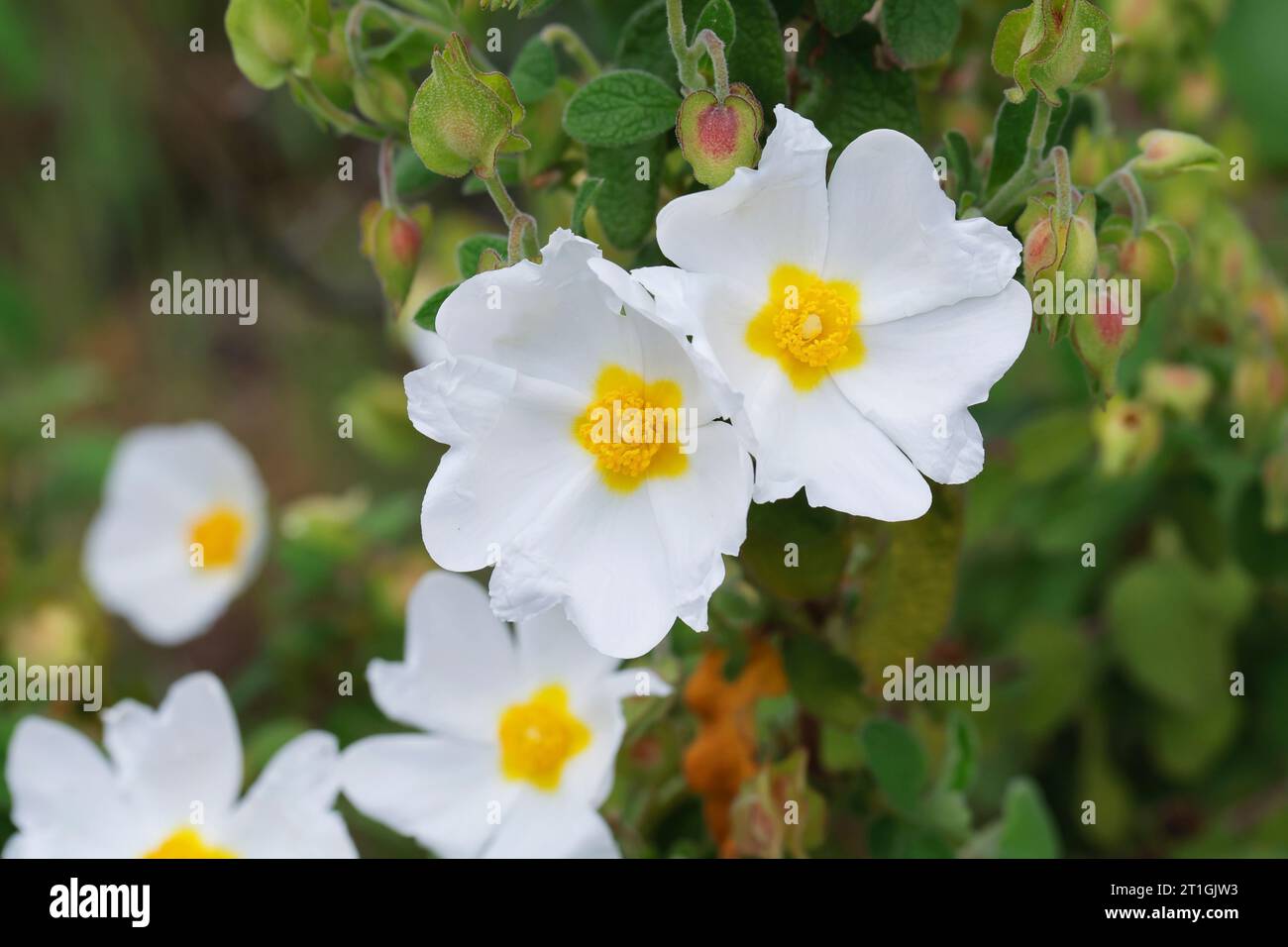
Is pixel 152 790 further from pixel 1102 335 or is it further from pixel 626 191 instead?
pixel 1102 335

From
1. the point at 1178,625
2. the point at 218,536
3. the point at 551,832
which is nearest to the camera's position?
the point at 551,832

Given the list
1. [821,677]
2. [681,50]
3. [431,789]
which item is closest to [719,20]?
[681,50]

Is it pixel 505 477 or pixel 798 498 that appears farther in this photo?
pixel 798 498

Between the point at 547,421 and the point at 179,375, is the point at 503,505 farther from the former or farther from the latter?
the point at 179,375

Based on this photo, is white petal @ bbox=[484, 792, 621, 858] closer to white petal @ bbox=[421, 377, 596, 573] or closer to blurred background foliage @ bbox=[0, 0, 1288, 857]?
blurred background foliage @ bbox=[0, 0, 1288, 857]

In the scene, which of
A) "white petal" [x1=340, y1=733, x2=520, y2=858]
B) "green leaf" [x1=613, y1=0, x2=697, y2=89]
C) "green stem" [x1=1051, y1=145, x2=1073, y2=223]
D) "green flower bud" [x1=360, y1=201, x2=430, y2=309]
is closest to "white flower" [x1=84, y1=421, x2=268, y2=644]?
"white petal" [x1=340, y1=733, x2=520, y2=858]

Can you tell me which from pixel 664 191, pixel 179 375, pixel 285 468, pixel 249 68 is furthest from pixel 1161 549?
pixel 179 375
